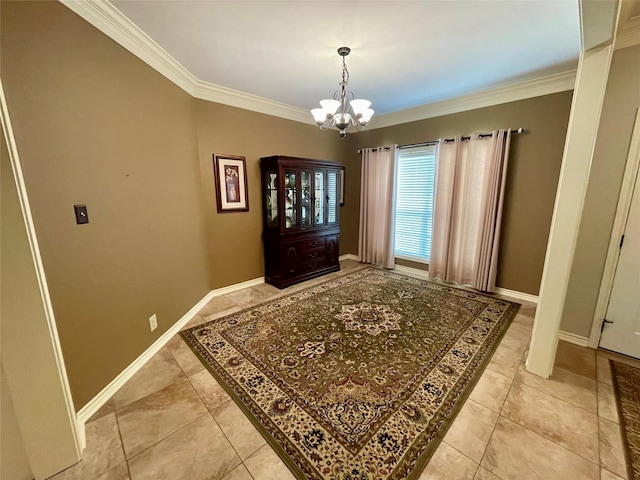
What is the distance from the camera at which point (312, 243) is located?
398cm

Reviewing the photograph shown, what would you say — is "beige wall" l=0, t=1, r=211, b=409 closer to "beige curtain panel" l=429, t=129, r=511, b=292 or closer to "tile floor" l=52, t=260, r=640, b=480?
"tile floor" l=52, t=260, r=640, b=480

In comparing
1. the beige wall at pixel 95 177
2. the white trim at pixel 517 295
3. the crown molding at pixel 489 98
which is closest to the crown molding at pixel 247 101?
the beige wall at pixel 95 177

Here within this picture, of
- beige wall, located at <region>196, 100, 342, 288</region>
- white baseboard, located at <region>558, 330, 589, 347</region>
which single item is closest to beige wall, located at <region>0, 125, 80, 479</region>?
beige wall, located at <region>196, 100, 342, 288</region>

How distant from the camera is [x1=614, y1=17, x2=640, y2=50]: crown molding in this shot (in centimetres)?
191

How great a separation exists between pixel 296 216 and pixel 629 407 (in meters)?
3.46

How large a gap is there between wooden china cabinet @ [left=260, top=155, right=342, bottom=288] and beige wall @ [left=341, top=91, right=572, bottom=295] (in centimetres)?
198

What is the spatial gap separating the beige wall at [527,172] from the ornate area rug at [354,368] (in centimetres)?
58

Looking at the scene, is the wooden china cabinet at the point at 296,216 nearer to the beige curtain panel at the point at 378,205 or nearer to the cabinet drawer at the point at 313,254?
the cabinet drawer at the point at 313,254

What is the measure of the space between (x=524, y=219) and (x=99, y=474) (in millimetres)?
4397

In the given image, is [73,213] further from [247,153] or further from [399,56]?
[399,56]

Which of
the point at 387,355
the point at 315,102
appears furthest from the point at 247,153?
the point at 387,355

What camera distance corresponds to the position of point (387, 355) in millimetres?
2178

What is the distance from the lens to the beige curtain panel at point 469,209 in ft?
10.6

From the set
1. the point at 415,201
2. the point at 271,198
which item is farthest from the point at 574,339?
the point at 271,198
